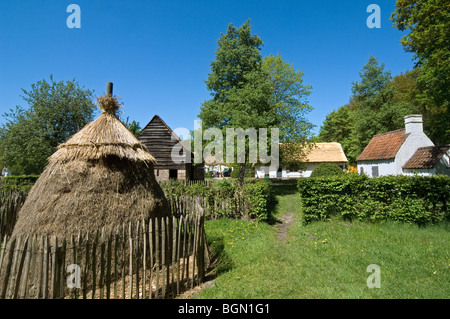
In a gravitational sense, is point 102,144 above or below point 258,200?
above

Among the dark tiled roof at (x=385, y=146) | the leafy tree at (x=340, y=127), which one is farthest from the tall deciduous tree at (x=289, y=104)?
the leafy tree at (x=340, y=127)

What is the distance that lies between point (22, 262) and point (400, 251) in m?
8.88

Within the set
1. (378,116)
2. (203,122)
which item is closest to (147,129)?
(203,122)

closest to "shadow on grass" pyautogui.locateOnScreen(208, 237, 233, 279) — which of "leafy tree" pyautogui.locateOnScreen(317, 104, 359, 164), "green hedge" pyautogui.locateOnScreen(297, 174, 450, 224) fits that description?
"green hedge" pyautogui.locateOnScreen(297, 174, 450, 224)

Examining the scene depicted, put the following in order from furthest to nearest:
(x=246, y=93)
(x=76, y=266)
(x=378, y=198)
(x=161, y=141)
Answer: (x=161, y=141) → (x=246, y=93) → (x=378, y=198) → (x=76, y=266)

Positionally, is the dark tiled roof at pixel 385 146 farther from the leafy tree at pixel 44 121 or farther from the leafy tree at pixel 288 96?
the leafy tree at pixel 44 121

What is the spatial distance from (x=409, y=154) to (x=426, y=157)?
1547mm

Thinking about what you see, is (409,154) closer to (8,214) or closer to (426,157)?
(426,157)

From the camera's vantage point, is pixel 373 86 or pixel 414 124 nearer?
pixel 414 124

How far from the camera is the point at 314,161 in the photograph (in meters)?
37.7

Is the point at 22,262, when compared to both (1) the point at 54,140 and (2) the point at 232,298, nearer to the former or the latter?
(2) the point at 232,298

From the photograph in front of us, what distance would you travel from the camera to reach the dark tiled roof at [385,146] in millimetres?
21359

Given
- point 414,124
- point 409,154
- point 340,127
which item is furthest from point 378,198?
point 340,127
